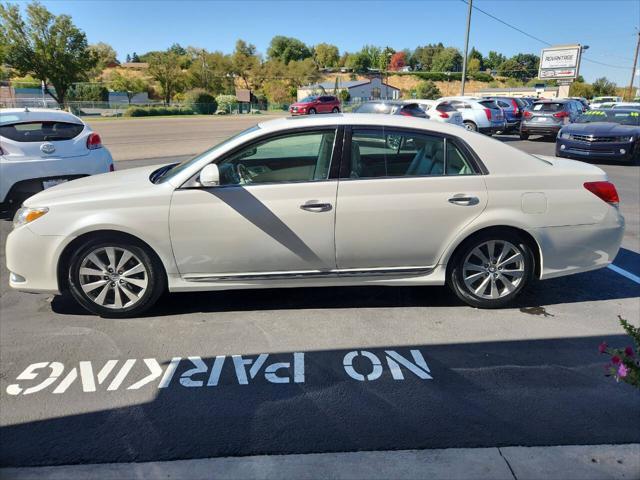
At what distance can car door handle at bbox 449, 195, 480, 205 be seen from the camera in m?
4.10

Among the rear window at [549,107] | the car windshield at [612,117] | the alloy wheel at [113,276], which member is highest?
the rear window at [549,107]

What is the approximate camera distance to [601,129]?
13484mm

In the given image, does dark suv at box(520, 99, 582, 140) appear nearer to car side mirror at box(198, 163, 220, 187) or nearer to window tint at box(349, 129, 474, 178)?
window tint at box(349, 129, 474, 178)

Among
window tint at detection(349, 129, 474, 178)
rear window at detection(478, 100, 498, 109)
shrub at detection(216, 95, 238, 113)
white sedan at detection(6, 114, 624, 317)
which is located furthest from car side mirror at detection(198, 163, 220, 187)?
shrub at detection(216, 95, 238, 113)

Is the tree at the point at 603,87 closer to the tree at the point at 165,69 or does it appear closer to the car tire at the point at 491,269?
the tree at the point at 165,69

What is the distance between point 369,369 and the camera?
341cm

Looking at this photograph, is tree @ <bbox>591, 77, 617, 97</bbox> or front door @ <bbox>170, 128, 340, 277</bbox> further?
tree @ <bbox>591, 77, 617, 97</bbox>

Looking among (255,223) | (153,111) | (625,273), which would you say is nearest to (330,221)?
(255,223)

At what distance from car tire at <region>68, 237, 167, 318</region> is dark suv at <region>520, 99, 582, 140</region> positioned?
19.3 metres

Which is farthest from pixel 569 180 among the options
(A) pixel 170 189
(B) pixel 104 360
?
(B) pixel 104 360

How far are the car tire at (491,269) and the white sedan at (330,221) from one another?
0.01 meters

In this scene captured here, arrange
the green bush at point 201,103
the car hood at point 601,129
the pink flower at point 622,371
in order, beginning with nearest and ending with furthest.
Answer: the pink flower at point 622,371, the car hood at point 601,129, the green bush at point 201,103

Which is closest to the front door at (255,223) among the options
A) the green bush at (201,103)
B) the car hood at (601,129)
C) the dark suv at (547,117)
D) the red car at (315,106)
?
the car hood at (601,129)

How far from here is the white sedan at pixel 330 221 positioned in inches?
158
